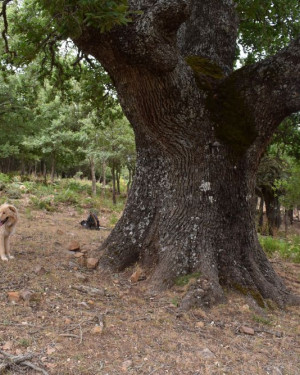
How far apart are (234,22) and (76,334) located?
589 cm

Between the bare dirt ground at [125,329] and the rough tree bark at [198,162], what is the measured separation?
0.41 meters

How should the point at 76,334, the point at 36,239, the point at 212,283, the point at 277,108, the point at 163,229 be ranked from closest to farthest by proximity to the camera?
the point at 76,334 < the point at 212,283 < the point at 277,108 < the point at 163,229 < the point at 36,239

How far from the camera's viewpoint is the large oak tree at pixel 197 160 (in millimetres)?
4598

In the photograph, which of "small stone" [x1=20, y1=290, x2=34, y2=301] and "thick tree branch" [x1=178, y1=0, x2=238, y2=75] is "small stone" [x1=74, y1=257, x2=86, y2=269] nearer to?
"small stone" [x1=20, y1=290, x2=34, y2=301]

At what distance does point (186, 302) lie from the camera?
14.0ft

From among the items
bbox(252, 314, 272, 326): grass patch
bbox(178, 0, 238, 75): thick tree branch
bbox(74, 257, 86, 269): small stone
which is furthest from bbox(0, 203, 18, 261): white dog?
bbox(178, 0, 238, 75): thick tree branch

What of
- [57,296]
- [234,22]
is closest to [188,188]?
[57,296]

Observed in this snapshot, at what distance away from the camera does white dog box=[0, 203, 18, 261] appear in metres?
5.32

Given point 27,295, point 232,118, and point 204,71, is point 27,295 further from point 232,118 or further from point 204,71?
point 204,71

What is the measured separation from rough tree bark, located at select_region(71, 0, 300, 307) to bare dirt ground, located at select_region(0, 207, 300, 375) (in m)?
0.41

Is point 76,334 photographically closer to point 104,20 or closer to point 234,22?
point 104,20

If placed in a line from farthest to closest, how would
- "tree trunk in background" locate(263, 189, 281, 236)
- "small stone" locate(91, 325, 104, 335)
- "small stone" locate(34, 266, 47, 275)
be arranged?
1. "tree trunk in background" locate(263, 189, 281, 236)
2. "small stone" locate(34, 266, 47, 275)
3. "small stone" locate(91, 325, 104, 335)

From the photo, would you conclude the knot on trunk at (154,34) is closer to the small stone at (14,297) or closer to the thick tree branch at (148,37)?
the thick tree branch at (148,37)

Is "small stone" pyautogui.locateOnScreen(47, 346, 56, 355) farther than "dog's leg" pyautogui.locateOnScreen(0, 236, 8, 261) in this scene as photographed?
No
